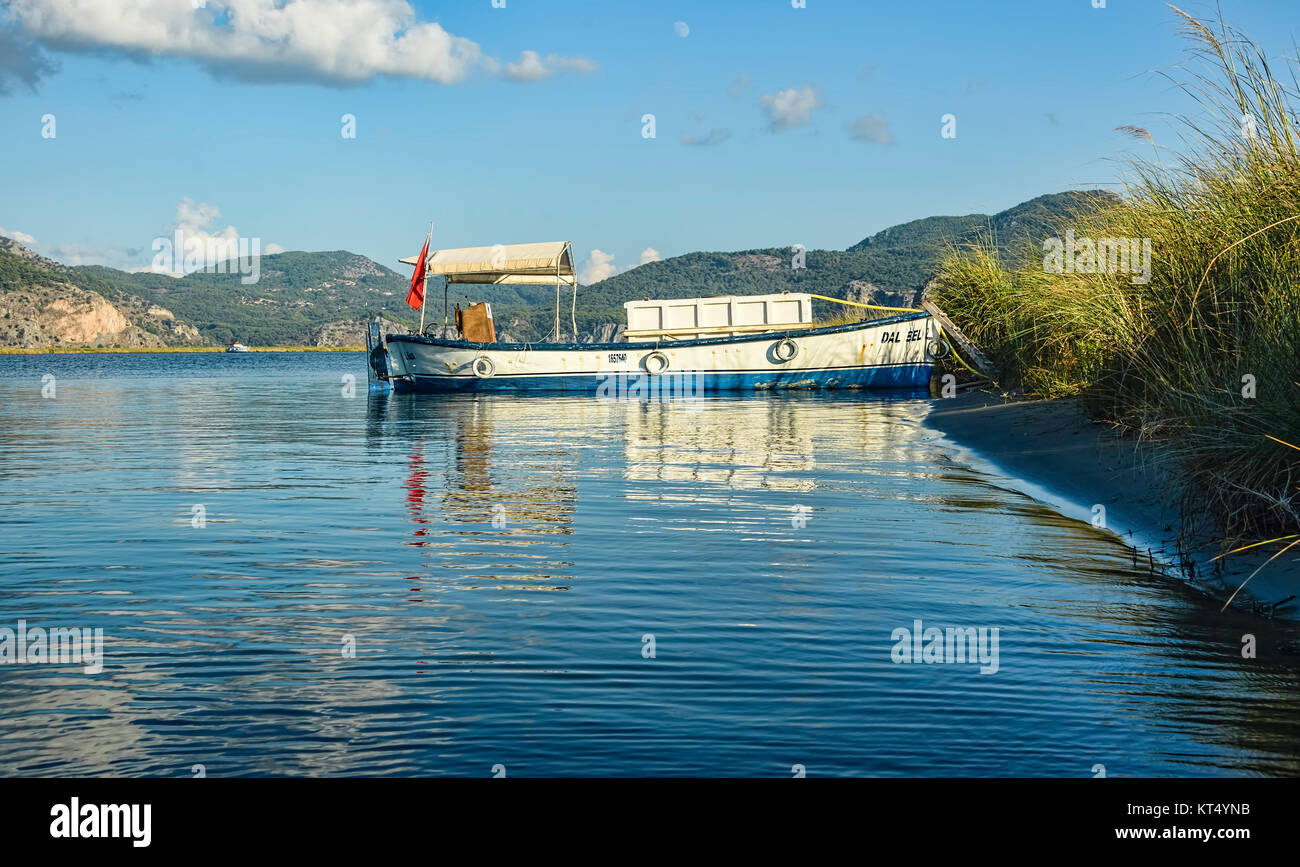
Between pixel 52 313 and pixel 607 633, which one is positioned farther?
pixel 52 313

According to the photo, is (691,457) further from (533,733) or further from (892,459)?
(533,733)

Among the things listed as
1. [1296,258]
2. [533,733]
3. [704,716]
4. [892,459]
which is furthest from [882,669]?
[892,459]

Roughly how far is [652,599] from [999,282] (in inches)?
856

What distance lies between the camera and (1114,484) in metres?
11.6

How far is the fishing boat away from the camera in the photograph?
36.9m

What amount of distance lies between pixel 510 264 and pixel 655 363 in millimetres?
5853
